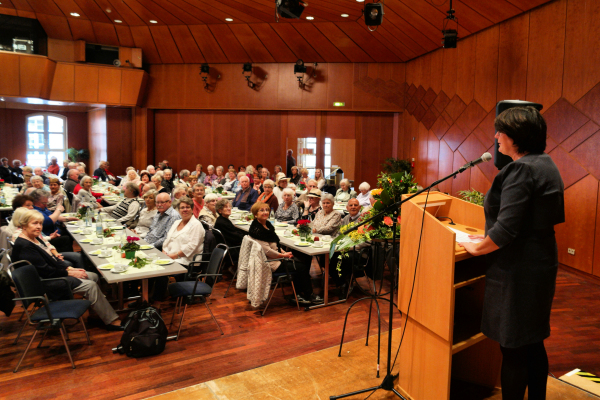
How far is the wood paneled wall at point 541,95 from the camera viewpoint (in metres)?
6.64

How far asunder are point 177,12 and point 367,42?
490 centimetres

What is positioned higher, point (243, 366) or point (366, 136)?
point (366, 136)

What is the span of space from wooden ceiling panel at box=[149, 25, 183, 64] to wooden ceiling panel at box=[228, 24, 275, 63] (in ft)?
6.83

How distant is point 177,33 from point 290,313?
10325mm

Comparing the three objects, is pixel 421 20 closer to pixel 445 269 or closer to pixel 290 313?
pixel 290 313

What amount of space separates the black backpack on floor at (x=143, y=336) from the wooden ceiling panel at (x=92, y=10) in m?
9.76

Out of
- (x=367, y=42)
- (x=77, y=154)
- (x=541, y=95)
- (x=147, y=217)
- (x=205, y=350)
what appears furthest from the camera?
(x=77, y=154)

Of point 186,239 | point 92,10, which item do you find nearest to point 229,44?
point 92,10

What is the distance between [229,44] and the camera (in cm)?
1292

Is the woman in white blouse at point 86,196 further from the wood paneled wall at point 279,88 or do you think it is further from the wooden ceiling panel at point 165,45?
the wood paneled wall at point 279,88

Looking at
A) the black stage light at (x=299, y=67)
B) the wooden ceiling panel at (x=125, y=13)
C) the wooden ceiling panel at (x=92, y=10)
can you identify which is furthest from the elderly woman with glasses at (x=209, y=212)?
the wooden ceiling panel at (x=92, y=10)

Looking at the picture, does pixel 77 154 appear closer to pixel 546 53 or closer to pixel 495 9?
pixel 495 9

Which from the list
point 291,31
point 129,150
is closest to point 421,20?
point 291,31

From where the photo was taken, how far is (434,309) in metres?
2.40
